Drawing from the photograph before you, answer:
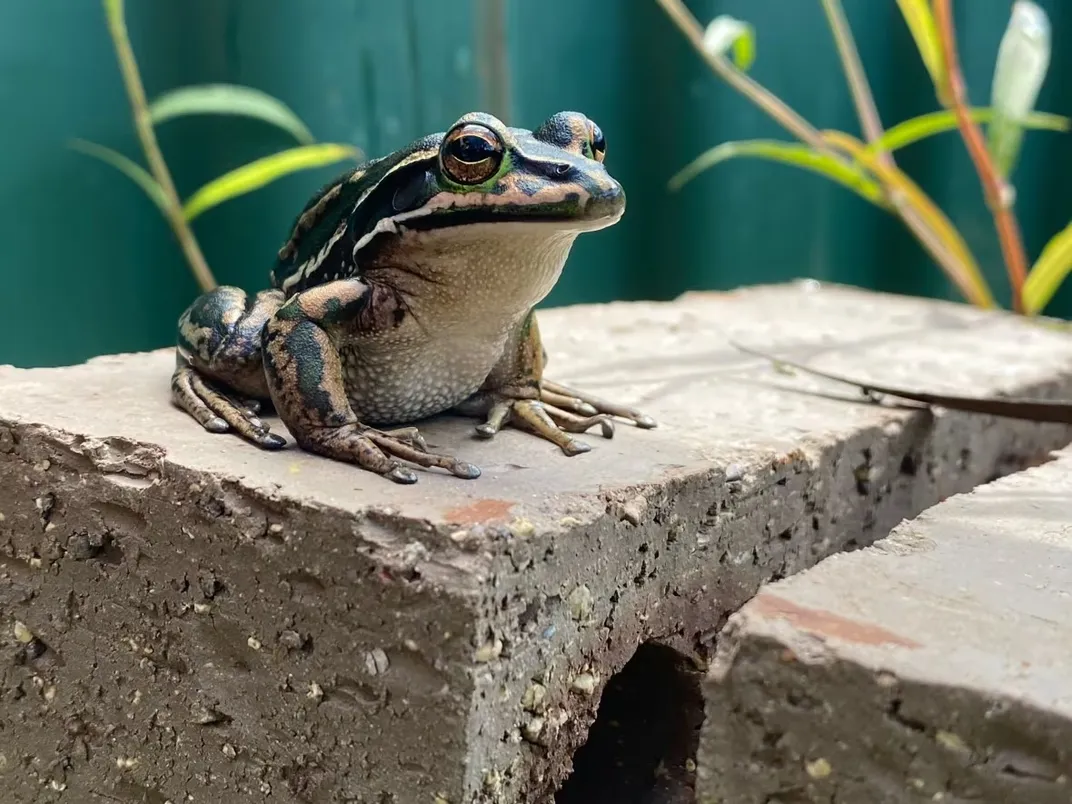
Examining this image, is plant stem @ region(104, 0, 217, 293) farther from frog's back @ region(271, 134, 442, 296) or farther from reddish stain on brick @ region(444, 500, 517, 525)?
reddish stain on brick @ region(444, 500, 517, 525)

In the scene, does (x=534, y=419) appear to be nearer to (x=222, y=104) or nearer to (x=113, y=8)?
(x=222, y=104)

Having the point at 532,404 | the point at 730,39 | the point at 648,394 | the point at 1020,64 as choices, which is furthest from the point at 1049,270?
the point at 532,404

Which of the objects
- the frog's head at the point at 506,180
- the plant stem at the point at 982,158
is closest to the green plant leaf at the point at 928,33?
the plant stem at the point at 982,158

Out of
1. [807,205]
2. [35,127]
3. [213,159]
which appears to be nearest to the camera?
[35,127]

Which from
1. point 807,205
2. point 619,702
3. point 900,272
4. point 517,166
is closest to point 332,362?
point 517,166

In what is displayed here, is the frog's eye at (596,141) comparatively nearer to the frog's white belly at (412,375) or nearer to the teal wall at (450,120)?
the frog's white belly at (412,375)

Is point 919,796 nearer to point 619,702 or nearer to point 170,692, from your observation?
point 619,702
